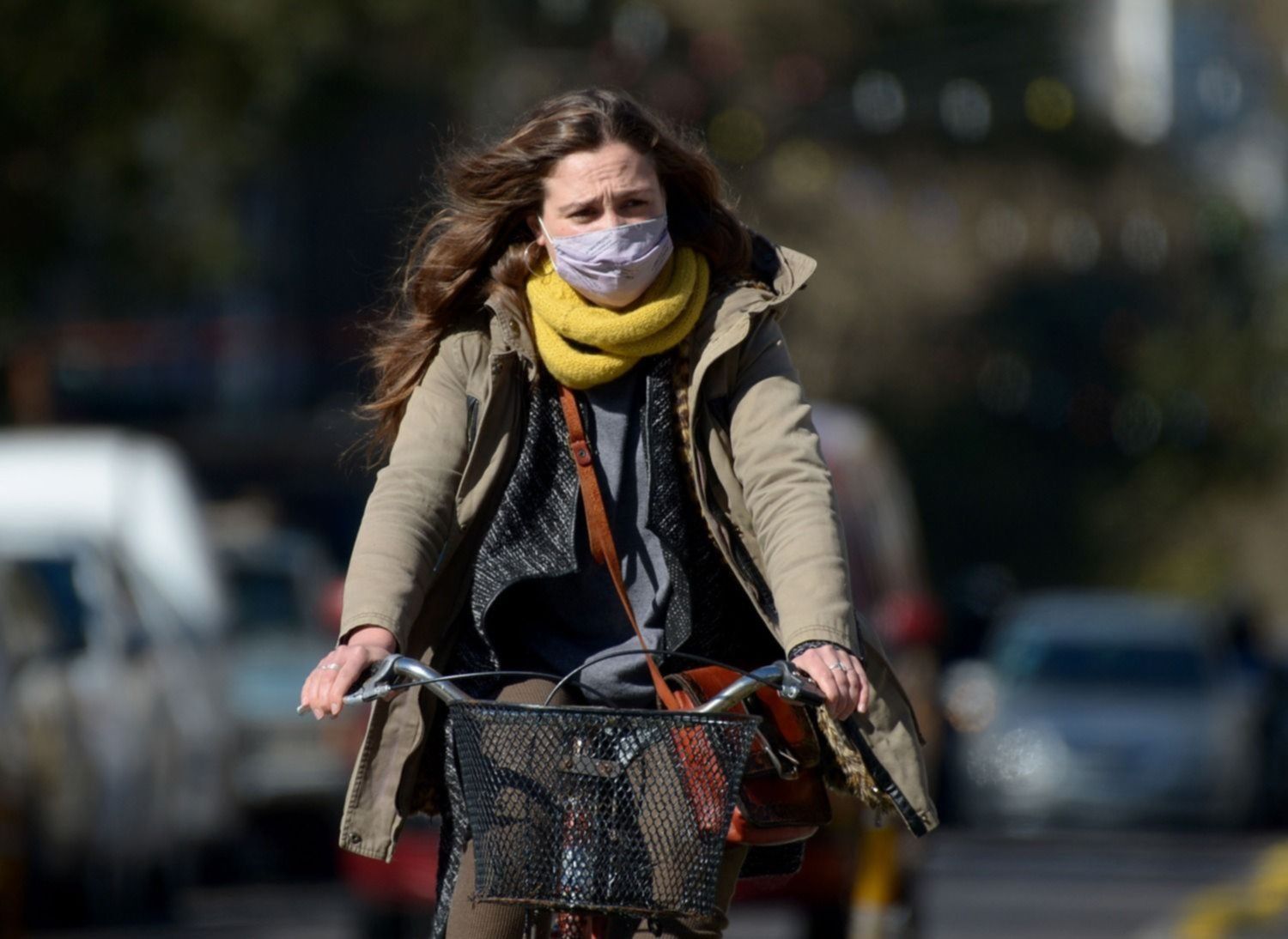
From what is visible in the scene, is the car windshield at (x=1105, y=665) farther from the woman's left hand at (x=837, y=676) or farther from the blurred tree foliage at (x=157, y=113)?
the woman's left hand at (x=837, y=676)

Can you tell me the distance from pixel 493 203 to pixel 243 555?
13995mm

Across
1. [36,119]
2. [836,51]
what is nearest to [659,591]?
[36,119]

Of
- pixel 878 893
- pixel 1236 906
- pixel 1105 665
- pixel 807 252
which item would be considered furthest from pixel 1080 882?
pixel 807 252

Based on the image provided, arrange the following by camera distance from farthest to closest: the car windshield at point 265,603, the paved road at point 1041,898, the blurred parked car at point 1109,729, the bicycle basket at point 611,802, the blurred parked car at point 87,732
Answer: the blurred parked car at point 1109,729, the car windshield at point 265,603, the paved road at point 1041,898, the blurred parked car at point 87,732, the bicycle basket at point 611,802

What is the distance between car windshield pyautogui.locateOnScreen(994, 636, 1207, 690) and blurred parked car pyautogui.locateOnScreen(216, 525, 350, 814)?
6.75 m

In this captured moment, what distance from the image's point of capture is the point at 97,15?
17.0 metres

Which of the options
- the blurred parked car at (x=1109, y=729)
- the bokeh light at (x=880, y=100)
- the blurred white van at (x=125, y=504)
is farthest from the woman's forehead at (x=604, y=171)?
the bokeh light at (x=880, y=100)

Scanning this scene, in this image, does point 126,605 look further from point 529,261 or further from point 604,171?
point 604,171

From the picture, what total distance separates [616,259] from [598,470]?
1.09ft

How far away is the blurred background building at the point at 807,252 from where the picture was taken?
17.4 metres

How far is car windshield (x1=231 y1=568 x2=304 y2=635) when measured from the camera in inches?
679

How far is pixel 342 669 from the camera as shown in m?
3.63

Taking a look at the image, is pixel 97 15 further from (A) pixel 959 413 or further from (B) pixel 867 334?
(A) pixel 959 413

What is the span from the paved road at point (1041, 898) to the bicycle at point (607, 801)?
661 cm
